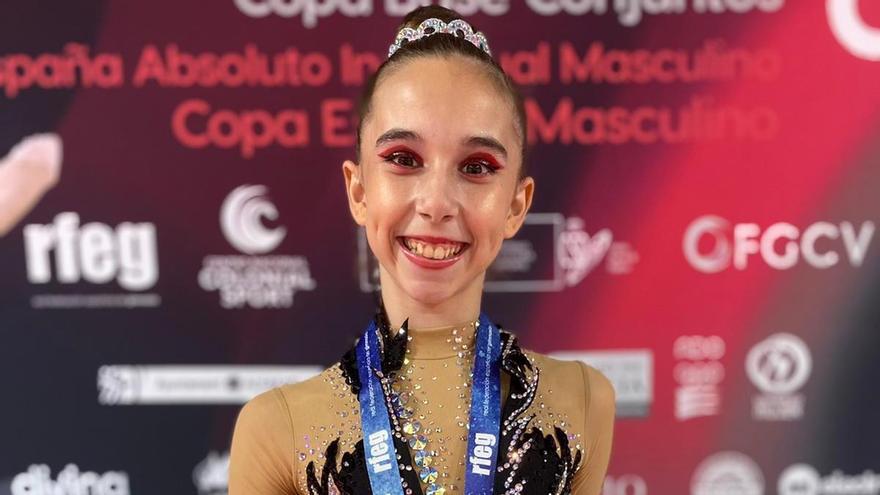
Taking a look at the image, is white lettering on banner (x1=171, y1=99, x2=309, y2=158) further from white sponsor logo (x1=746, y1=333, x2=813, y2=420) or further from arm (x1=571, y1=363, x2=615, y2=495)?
white sponsor logo (x1=746, y1=333, x2=813, y2=420)

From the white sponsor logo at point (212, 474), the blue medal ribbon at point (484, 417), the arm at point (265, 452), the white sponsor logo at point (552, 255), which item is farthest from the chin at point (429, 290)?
the white sponsor logo at point (212, 474)

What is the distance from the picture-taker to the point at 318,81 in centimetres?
188

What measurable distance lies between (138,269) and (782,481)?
5.99ft

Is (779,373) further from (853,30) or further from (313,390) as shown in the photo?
(313,390)

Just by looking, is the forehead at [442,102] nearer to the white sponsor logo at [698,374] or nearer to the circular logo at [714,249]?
the circular logo at [714,249]

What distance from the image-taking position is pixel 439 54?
880mm

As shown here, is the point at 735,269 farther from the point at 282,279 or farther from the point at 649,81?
the point at 282,279

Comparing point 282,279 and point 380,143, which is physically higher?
point 380,143

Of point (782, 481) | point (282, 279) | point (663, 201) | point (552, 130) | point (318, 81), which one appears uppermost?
point (318, 81)

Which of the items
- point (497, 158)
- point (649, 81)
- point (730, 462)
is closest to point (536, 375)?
point (497, 158)

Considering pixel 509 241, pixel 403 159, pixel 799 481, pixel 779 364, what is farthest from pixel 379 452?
pixel 799 481

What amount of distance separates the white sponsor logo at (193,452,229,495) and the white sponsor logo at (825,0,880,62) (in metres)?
1.93

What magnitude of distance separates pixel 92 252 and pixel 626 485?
1564mm

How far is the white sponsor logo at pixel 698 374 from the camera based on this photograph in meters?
1.99
